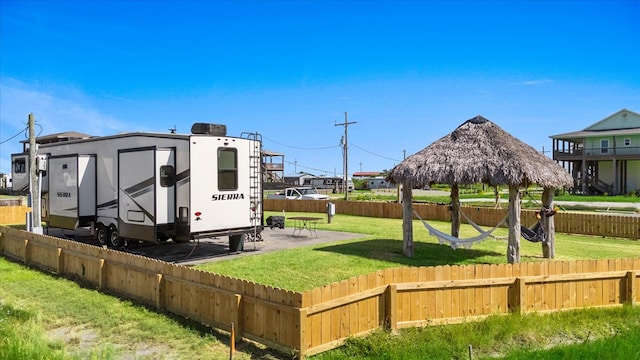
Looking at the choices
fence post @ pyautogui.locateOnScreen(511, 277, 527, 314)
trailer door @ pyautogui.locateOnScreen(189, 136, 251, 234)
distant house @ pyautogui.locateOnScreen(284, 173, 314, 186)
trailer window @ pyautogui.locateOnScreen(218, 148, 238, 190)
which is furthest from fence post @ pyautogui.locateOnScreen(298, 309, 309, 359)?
distant house @ pyautogui.locateOnScreen(284, 173, 314, 186)

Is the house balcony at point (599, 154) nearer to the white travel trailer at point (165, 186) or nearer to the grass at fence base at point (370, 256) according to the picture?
the grass at fence base at point (370, 256)

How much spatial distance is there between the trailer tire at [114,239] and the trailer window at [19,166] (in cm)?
837

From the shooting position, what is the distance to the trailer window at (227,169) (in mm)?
13133

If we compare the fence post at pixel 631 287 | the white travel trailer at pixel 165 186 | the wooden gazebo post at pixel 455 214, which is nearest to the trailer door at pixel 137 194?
the white travel trailer at pixel 165 186

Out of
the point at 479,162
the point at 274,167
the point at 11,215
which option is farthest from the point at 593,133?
the point at 11,215

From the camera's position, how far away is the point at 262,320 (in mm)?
6738

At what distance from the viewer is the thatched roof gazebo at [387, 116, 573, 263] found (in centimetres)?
1253

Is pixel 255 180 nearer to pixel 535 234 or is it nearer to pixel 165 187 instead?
pixel 165 187

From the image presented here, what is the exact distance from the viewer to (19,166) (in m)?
20.2

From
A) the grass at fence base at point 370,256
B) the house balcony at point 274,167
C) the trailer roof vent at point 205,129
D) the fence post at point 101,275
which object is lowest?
the grass at fence base at point 370,256

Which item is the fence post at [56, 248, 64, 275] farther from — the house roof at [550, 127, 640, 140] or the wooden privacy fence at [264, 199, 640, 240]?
the house roof at [550, 127, 640, 140]

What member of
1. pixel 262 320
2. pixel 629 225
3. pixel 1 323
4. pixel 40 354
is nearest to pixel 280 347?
pixel 262 320

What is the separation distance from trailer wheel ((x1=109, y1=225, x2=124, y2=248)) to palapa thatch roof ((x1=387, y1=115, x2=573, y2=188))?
8.55 meters

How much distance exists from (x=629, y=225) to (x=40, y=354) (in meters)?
20.2
